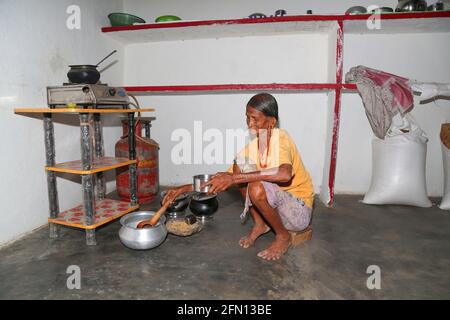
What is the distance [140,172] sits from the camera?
11.9 ft

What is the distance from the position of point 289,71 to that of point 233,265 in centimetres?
289

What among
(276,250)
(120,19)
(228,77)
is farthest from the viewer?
(228,77)

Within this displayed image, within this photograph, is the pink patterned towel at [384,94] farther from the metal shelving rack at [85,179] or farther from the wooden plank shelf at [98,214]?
the wooden plank shelf at [98,214]

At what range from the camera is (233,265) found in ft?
7.43

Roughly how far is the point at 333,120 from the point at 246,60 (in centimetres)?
151

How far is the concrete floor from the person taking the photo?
193 centimetres

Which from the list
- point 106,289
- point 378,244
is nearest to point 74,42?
point 106,289

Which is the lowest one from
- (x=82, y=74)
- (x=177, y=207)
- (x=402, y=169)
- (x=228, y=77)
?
(x=177, y=207)

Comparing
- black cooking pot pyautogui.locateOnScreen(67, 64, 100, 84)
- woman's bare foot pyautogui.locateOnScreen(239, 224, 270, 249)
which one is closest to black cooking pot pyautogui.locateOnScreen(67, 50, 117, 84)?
black cooking pot pyautogui.locateOnScreen(67, 64, 100, 84)

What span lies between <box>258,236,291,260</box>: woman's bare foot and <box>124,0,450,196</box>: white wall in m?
2.06

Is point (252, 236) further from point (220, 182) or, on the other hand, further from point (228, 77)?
point (228, 77)

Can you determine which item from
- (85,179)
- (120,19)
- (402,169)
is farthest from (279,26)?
(85,179)

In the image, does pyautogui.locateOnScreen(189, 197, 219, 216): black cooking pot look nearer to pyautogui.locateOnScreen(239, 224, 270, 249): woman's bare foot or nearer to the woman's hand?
pyautogui.locateOnScreen(239, 224, 270, 249): woman's bare foot

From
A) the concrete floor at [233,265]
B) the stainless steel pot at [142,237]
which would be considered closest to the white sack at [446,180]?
the concrete floor at [233,265]
